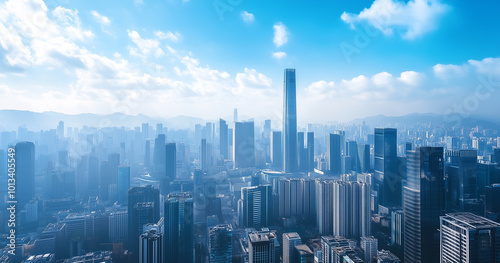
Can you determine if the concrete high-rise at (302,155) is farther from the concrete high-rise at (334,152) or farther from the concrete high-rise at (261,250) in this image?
the concrete high-rise at (261,250)

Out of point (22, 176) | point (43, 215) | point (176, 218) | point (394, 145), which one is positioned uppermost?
point (394, 145)

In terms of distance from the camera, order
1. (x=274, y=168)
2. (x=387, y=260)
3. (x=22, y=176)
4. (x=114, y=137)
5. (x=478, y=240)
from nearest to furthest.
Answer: (x=478, y=240) < (x=387, y=260) < (x=22, y=176) < (x=114, y=137) < (x=274, y=168)

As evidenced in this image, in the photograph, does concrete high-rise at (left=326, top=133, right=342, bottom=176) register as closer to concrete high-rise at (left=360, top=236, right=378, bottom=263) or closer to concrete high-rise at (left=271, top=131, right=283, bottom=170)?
concrete high-rise at (left=271, top=131, right=283, bottom=170)

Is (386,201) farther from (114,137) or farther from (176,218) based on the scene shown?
(114,137)

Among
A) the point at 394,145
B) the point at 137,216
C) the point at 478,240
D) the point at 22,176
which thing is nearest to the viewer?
the point at 478,240

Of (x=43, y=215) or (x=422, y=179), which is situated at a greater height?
(x=422, y=179)

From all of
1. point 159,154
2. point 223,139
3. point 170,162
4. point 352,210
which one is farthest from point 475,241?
point 223,139

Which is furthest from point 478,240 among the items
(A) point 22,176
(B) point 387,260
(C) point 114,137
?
(C) point 114,137

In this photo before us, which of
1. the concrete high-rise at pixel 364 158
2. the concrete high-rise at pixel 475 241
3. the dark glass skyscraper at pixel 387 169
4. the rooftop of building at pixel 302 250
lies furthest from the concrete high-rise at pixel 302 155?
the concrete high-rise at pixel 475 241
